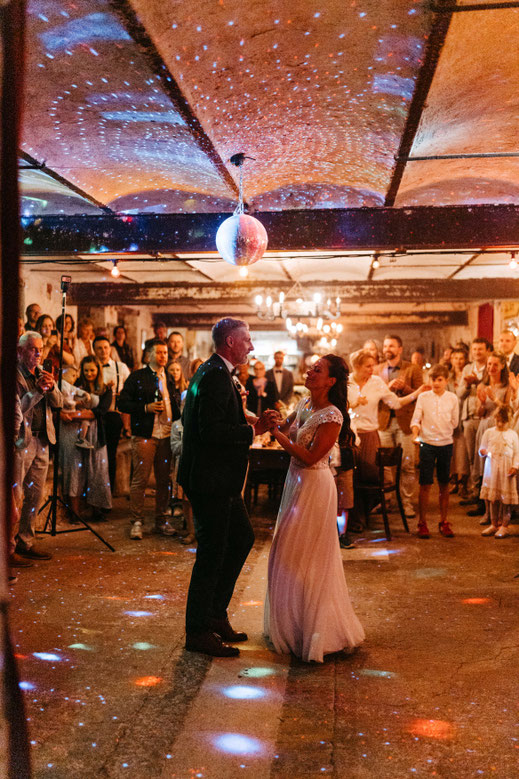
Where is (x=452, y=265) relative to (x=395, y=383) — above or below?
above

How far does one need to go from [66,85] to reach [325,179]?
7.91 ft

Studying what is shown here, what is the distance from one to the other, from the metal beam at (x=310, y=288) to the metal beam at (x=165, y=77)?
6.59 metres

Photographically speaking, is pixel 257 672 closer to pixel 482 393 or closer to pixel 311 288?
pixel 482 393

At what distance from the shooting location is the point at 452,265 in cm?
938

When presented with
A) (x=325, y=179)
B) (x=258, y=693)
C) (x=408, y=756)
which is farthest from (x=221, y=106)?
(x=408, y=756)

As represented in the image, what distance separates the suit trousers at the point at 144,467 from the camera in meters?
6.08

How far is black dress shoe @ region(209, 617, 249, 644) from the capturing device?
140 inches

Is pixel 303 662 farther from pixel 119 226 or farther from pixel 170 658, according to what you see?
pixel 119 226

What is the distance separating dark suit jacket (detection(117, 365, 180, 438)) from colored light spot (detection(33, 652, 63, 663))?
2.87 metres

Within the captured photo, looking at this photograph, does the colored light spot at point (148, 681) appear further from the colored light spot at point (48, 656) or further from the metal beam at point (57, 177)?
the metal beam at point (57, 177)

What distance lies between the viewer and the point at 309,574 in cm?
333

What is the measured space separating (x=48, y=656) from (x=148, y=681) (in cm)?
59

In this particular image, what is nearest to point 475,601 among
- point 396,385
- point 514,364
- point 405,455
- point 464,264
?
point 405,455

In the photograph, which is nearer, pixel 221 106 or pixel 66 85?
pixel 66 85
